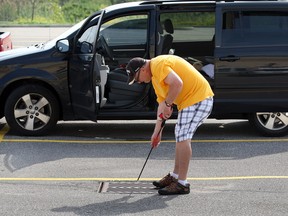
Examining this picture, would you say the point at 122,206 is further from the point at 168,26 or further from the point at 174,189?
the point at 168,26

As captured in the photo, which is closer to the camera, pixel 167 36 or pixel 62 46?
pixel 62 46

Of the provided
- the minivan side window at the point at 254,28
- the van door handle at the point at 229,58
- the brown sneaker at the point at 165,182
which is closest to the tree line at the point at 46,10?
the minivan side window at the point at 254,28

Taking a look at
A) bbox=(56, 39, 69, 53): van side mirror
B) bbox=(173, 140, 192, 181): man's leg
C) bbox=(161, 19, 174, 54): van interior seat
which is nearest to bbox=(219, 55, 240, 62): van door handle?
bbox=(161, 19, 174, 54): van interior seat

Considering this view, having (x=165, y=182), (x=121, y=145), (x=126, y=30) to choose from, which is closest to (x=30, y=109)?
(x=121, y=145)

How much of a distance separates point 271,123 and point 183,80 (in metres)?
3.02

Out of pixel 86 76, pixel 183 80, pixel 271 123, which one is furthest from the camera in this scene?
pixel 271 123

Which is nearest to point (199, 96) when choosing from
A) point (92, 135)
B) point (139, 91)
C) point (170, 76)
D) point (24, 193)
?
point (170, 76)

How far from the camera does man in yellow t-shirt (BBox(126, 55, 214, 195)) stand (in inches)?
246

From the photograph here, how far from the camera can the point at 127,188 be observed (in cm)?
673

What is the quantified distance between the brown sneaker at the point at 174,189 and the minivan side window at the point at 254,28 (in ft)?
9.24

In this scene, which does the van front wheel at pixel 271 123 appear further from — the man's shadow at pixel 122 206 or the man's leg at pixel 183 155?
the man's shadow at pixel 122 206

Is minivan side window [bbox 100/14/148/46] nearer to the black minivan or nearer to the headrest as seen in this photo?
the black minivan

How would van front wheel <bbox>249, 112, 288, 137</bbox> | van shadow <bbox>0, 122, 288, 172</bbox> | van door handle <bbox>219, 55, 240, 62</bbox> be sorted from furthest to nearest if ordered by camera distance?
van front wheel <bbox>249, 112, 288, 137</bbox> < van door handle <bbox>219, 55, 240, 62</bbox> < van shadow <bbox>0, 122, 288, 172</bbox>

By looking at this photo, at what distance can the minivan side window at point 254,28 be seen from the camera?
28.9 feet
